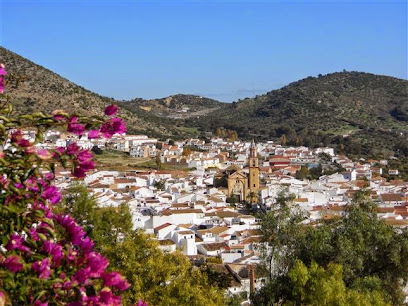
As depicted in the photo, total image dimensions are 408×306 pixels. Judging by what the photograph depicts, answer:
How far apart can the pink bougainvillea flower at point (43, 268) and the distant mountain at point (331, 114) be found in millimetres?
77388

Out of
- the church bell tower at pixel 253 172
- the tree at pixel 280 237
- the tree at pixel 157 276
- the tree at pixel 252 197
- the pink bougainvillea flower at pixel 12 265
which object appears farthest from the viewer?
the church bell tower at pixel 253 172

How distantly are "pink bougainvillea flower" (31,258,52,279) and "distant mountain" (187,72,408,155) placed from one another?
77.4 m

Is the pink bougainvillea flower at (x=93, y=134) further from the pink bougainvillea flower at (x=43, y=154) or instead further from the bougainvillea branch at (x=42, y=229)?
the pink bougainvillea flower at (x=43, y=154)

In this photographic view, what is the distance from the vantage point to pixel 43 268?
96.2 inches

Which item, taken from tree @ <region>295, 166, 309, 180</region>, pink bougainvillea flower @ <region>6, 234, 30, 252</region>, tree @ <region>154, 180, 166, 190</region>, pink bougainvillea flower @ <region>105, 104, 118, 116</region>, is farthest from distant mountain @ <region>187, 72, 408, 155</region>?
pink bougainvillea flower @ <region>6, 234, 30, 252</region>

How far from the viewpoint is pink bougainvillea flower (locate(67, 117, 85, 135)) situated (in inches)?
105

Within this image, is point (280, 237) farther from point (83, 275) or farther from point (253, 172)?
point (253, 172)

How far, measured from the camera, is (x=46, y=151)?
8.13 ft

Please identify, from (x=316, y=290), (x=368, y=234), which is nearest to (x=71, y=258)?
(x=316, y=290)

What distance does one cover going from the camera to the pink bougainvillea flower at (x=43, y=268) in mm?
2434

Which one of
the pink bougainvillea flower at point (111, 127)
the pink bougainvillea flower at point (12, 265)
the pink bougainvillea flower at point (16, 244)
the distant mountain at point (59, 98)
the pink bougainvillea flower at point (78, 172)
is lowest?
the pink bougainvillea flower at point (12, 265)

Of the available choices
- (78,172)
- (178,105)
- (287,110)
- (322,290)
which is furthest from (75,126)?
(178,105)

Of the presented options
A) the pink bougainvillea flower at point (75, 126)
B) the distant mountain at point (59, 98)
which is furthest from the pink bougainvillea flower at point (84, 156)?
the distant mountain at point (59, 98)

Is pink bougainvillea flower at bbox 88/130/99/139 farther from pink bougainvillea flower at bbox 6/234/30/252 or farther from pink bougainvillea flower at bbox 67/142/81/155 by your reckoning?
pink bougainvillea flower at bbox 6/234/30/252
